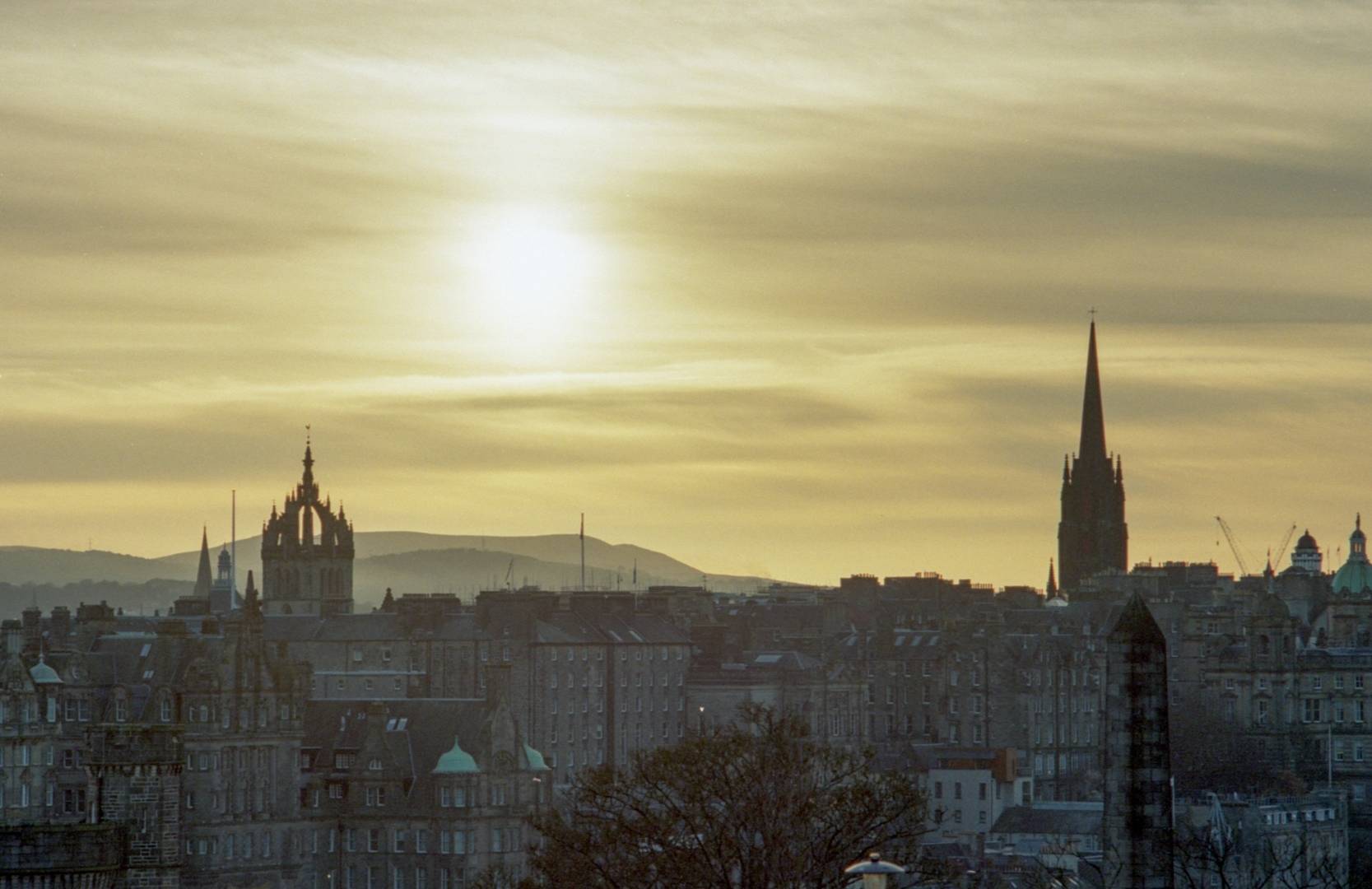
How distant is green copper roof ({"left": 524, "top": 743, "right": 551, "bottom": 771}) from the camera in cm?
14525

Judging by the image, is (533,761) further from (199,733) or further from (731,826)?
(731,826)

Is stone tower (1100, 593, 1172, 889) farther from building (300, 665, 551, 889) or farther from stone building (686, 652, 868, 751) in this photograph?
stone building (686, 652, 868, 751)

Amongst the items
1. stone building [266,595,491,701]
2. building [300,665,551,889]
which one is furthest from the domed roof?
stone building [266,595,491,701]

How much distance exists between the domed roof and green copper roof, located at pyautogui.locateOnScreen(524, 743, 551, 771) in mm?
21414

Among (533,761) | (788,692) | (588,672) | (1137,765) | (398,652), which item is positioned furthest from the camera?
(788,692)

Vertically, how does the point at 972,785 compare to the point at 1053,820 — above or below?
above

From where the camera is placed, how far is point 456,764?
142125mm

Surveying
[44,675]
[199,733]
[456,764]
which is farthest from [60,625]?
[456,764]

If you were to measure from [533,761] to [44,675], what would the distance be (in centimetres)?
2256

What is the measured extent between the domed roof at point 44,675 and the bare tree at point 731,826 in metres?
65.2

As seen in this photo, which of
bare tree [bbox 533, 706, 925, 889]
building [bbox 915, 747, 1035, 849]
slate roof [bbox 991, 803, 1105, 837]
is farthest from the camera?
building [bbox 915, 747, 1035, 849]

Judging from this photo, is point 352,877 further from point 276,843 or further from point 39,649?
point 39,649

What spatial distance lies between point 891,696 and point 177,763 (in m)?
95.4

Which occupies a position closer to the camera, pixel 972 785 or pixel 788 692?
pixel 972 785
